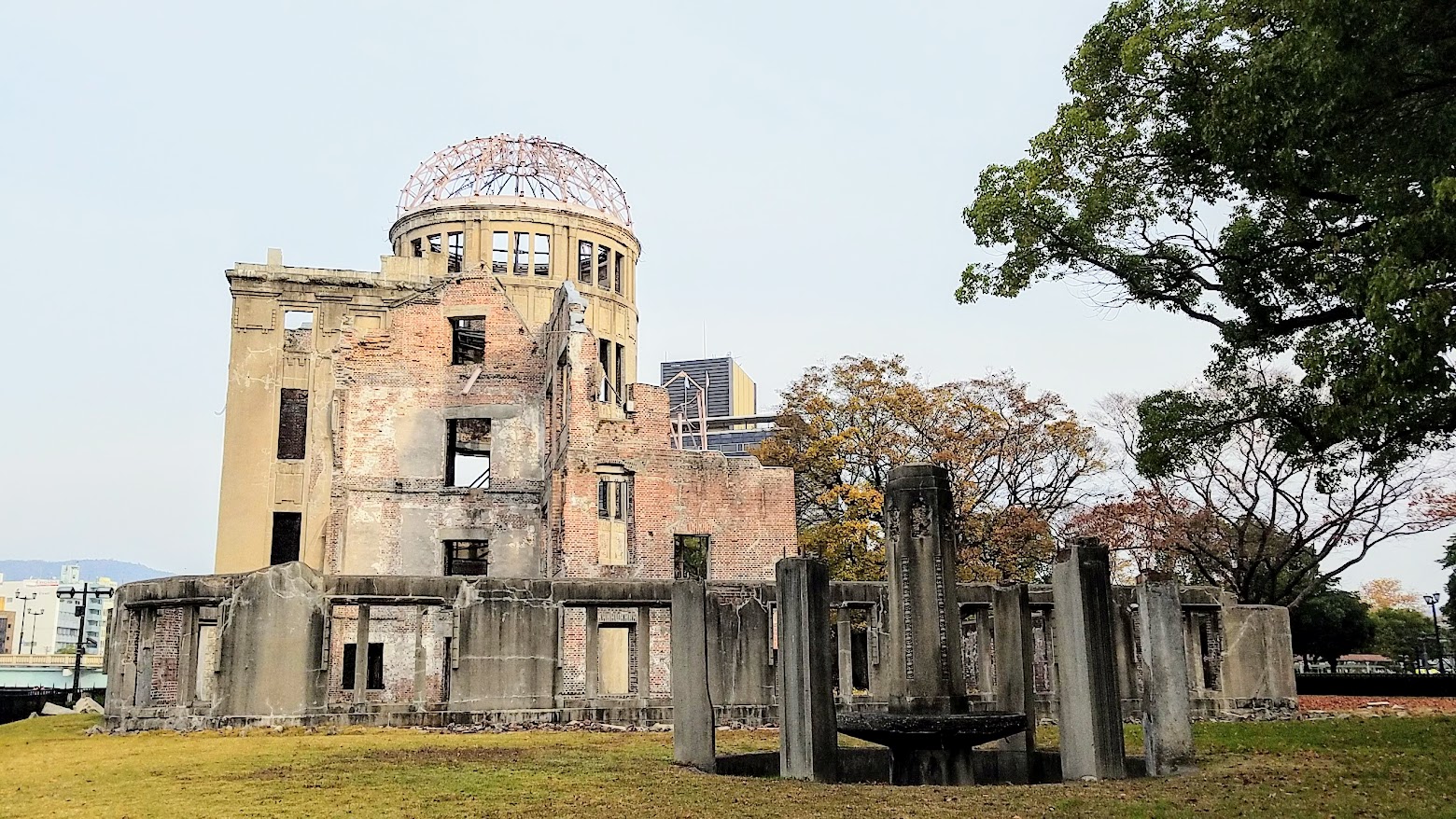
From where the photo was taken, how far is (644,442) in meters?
29.1

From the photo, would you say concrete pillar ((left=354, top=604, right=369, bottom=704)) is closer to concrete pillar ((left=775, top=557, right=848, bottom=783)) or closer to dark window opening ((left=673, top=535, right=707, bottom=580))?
concrete pillar ((left=775, top=557, right=848, bottom=783))

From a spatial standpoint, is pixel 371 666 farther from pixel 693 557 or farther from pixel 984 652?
pixel 693 557

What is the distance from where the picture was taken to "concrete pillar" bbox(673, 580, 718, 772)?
12844 millimetres

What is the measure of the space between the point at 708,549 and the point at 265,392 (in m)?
16.8

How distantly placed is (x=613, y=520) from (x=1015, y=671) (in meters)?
18.9

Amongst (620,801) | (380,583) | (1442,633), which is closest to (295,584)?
(380,583)

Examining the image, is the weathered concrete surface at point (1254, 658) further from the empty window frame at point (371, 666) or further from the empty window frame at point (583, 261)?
the empty window frame at point (583, 261)

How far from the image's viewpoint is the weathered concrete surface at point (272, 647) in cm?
1825

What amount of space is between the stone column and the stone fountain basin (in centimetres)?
37

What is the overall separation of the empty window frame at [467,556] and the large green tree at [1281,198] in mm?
18962

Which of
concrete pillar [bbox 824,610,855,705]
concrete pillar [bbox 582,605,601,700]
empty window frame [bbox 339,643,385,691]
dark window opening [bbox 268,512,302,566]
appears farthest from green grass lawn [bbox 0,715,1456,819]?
dark window opening [bbox 268,512,302,566]

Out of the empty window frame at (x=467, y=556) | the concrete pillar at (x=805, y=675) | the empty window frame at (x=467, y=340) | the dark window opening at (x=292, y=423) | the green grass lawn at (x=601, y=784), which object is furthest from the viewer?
the dark window opening at (x=292, y=423)

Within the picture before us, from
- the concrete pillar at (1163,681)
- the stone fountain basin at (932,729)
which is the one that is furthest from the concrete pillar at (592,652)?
the concrete pillar at (1163,681)

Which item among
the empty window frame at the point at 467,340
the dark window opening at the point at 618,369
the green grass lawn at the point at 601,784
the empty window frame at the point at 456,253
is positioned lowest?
the green grass lawn at the point at 601,784
